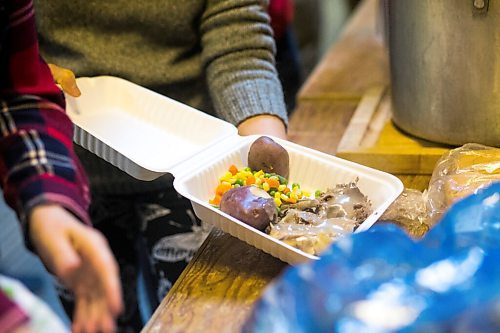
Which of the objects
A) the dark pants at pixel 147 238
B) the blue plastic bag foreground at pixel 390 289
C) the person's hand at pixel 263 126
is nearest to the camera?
the blue plastic bag foreground at pixel 390 289

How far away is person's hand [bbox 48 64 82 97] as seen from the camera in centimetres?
83

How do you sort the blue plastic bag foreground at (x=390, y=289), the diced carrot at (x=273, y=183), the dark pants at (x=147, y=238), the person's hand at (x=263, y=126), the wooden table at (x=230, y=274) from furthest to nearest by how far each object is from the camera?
the dark pants at (x=147, y=238), the person's hand at (x=263, y=126), the diced carrot at (x=273, y=183), the wooden table at (x=230, y=274), the blue plastic bag foreground at (x=390, y=289)

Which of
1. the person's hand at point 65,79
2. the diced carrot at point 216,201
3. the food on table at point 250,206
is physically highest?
the person's hand at point 65,79

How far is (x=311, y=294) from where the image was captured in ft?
1.55

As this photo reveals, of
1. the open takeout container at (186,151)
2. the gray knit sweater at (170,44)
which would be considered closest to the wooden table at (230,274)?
the open takeout container at (186,151)

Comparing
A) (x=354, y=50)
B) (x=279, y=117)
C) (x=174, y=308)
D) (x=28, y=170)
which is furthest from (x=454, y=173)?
(x=354, y=50)

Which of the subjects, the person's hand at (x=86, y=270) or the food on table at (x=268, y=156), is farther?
the food on table at (x=268, y=156)

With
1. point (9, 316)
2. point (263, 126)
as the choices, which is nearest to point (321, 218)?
point (263, 126)

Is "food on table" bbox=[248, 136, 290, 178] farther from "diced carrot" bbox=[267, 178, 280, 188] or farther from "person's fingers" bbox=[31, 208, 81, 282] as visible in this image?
"person's fingers" bbox=[31, 208, 81, 282]

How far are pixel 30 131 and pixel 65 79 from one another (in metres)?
0.29

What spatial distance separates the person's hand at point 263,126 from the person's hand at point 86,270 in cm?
38

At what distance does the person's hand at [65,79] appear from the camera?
32.6 inches

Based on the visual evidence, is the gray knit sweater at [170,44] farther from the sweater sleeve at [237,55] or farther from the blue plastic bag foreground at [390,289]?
the blue plastic bag foreground at [390,289]

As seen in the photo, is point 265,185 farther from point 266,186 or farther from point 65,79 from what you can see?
Result: point 65,79
